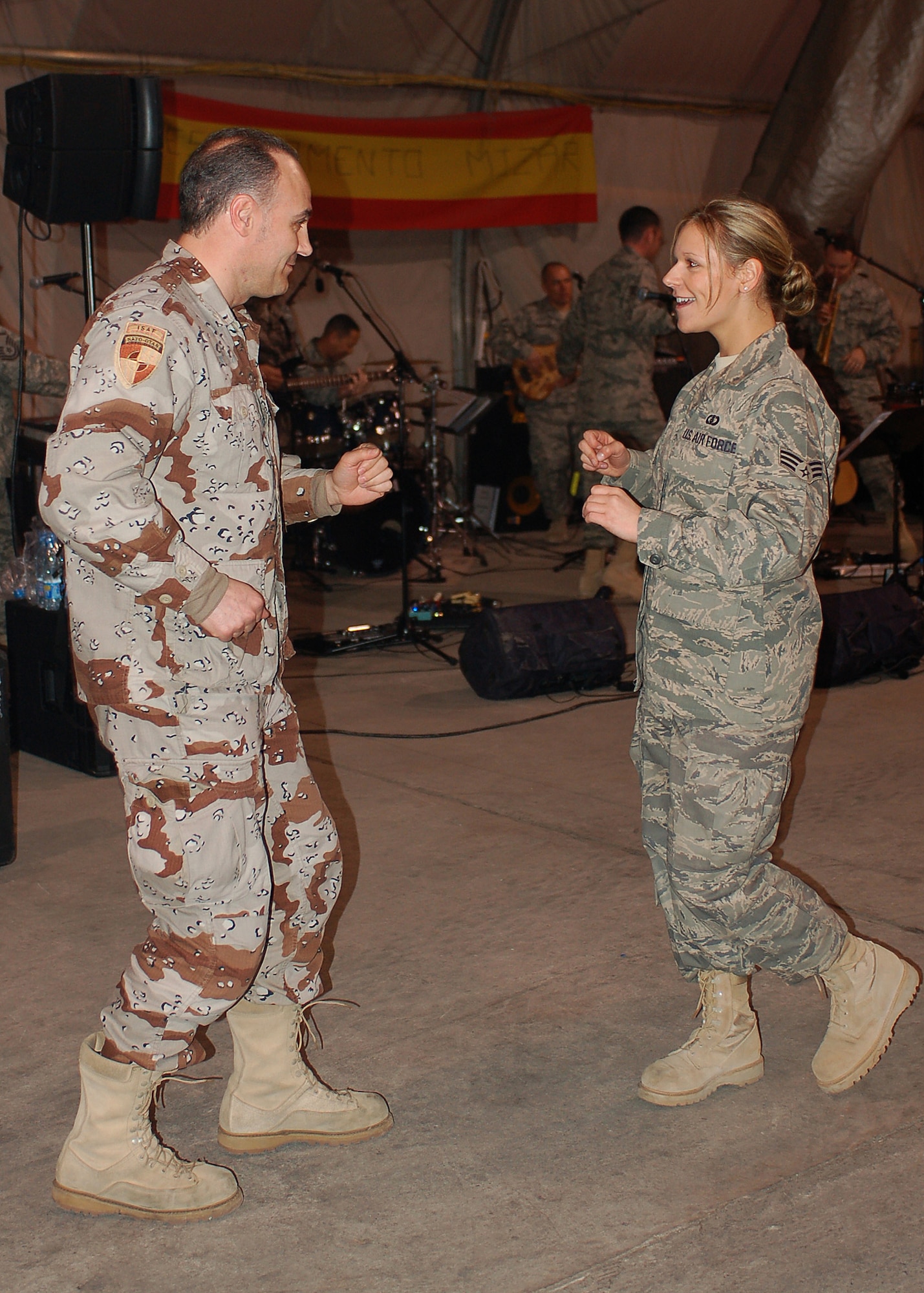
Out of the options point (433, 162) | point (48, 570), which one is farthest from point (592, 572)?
point (433, 162)

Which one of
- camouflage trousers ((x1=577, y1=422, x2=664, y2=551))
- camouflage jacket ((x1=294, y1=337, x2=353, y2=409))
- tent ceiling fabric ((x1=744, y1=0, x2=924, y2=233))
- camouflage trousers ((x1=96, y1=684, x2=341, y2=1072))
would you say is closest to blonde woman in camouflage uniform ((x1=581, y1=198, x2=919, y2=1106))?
camouflage trousers ((x1=96, y1=684, x2=341, y2=1072))

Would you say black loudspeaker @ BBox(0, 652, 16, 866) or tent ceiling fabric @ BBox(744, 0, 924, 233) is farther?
tent ceiling fabric @ BBox(744, 0, 924, 233)

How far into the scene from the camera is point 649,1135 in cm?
240

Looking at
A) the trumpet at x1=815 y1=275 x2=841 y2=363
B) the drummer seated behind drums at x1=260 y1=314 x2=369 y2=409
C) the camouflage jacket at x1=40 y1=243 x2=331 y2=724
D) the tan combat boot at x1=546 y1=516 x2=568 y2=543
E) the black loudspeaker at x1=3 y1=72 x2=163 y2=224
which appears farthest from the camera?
the tan combat boot at x1=546 y1=516 x2=568 y2=543

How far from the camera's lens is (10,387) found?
6.13m

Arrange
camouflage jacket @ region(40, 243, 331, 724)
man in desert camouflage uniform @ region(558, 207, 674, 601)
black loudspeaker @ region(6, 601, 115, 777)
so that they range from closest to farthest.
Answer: camouflage jacket @ region(40, 243, 331, 724) < black loudspeaker @ region(6, 601, 115, 777) < man in desert camouflage uniform @ region(558, 207, 674, 601)

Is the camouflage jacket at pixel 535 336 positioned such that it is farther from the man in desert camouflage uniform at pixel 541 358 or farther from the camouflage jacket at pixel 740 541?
the camouflage jacket at pixel 740 541

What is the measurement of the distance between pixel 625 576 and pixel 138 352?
601 cm

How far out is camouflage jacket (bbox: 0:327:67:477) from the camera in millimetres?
5934

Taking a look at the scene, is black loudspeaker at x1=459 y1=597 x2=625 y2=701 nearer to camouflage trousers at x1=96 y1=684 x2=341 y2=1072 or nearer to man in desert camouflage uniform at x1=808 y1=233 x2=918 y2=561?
camouflage trousers at x1=96 y1=684 x2=341 y2=1072

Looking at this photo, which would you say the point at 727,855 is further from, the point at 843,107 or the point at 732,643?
the point at 843,107

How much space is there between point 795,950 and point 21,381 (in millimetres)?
4444

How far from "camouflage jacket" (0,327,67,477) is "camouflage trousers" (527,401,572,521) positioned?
470 cm

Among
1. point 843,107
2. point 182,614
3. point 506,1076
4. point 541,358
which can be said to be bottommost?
point 506,1076
